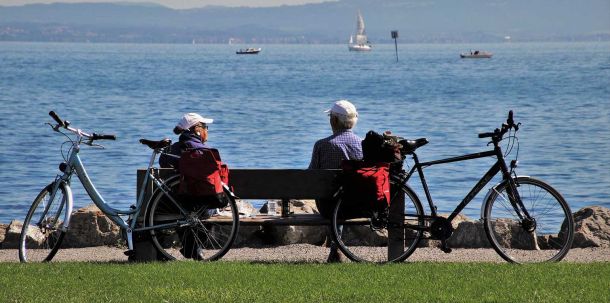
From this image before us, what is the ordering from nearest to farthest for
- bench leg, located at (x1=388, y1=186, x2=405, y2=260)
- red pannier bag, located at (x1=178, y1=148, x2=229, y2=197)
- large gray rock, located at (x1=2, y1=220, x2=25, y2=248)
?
red pannier bag, located at (x1=178, y1=148, x2=229, y2=197), bench leg, located at (x1=388, y1=186, x2=405, y2=260), large gray rock, located at (x1=2, y1=220, x2=25, y2=248)

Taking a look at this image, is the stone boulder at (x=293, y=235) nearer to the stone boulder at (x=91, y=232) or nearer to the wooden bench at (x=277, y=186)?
the stone boulder at (x=91, y=232)

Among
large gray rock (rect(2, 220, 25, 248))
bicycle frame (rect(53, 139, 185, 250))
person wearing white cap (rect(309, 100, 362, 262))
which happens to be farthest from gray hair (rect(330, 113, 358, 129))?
large gray rock (rect(2, 220, 25, 248))

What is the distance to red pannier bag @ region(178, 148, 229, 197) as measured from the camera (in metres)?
8.61

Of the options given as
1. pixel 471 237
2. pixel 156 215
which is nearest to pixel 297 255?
pixel 471 237

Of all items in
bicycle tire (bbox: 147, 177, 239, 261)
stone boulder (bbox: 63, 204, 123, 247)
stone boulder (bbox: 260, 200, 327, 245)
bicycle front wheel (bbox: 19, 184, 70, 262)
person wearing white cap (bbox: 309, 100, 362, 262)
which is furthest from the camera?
stone boulder (bbox: 63, 204, 123, 247)

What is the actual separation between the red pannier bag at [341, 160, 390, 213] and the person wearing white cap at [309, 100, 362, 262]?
43 cm

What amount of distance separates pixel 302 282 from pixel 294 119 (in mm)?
39729

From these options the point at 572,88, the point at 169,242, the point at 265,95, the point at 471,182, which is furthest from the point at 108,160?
the point at 572,88

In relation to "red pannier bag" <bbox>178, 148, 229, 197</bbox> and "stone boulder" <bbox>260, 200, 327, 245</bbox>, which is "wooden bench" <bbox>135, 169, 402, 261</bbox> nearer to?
"red pannier bag" <bbox>178, 148, 229, 197</bbox>

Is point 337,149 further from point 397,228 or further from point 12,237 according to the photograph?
point 12,237

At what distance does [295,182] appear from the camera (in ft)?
29.4

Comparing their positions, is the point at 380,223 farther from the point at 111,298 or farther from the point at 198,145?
the point at 111,298

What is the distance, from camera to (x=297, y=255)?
10305mm

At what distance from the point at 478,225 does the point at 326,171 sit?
2431mm
